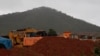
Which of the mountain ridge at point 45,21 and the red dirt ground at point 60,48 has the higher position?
the mountain ridge at point 45,21

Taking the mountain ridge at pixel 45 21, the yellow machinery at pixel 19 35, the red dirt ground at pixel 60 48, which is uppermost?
the mountain ridge at pixel 45 21

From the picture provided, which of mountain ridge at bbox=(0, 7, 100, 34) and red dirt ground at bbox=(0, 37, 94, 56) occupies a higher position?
mountain ridge at bbox=(0, 7, 100, 34)

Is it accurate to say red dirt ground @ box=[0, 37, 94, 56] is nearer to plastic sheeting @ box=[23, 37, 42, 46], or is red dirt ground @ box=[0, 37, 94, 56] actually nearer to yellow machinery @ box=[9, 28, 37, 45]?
plastic sheeting @ box=[23, 37, 42, 46]

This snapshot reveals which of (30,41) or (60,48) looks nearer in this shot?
(60,48)

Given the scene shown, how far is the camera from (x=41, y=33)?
25484 mm

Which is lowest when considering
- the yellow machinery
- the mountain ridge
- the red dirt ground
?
the red dirt ground

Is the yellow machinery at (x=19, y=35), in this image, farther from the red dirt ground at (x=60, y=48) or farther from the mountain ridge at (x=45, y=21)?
the mountain ridge at (x=45, y=21)

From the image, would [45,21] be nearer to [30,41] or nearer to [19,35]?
[19,35]

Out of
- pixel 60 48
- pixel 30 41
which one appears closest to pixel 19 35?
pixel 30 41

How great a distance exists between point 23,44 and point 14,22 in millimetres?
45741

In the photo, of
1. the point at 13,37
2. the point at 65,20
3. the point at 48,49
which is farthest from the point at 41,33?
the point at 65,20

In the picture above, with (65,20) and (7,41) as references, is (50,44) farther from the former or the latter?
(65,20)

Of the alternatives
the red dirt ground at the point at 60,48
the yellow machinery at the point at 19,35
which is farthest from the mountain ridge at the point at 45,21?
the red dirt ground at the point at 60,48

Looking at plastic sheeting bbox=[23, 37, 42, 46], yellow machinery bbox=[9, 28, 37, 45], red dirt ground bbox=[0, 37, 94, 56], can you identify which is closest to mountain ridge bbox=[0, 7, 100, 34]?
yellow machinery bbox=[9, 28, 37, 45]
